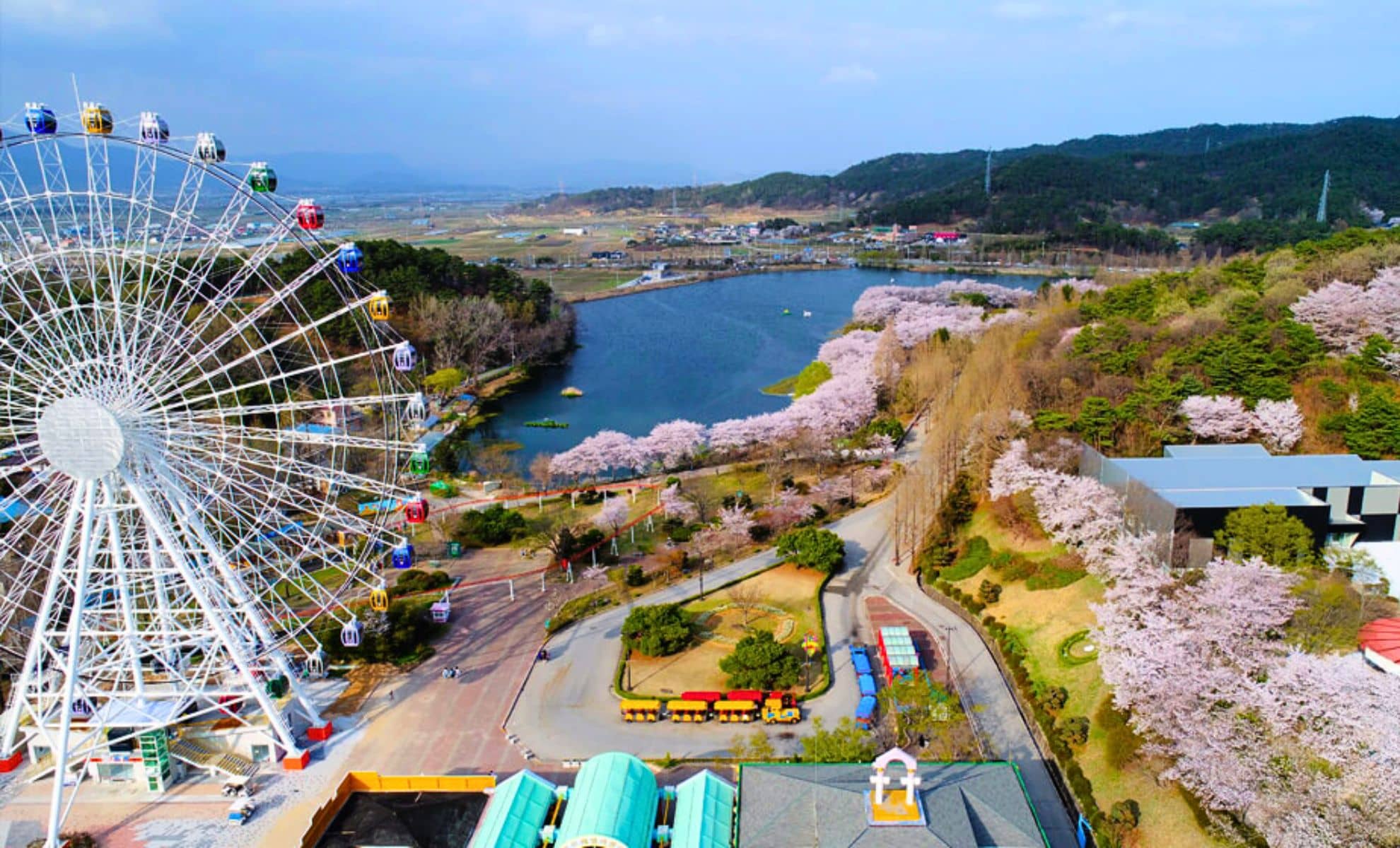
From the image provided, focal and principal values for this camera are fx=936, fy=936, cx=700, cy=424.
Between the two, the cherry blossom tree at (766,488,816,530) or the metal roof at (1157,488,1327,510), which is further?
the cherry blossom tree at (766,488,816,530)

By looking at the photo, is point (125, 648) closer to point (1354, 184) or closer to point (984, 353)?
point (984, 353)

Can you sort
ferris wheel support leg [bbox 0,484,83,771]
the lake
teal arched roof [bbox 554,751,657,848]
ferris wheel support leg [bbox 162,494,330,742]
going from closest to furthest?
1. teal arched roof [bbox 554,751,657,848]
2. ferris wheel support leg [bbox 0,484,83,771]
3. ferris wheel support leg [bbox 162,494,330,742]
4. the lake

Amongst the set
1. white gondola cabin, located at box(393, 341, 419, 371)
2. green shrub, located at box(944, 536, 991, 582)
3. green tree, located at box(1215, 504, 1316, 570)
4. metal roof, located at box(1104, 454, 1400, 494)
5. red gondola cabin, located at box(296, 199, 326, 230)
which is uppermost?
red gondola cabin, located at box(296, 199, 326, 230)

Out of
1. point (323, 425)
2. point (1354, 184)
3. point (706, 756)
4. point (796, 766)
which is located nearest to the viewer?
point (796, 766)

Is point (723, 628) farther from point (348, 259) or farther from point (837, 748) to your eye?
point (348, 259)

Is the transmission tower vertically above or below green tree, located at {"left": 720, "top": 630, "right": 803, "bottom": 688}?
above

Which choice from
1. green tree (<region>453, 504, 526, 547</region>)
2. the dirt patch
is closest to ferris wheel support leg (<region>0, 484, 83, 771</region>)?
the dirt patch

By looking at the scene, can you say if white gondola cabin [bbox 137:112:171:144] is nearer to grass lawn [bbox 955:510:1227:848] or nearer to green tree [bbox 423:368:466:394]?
grass lawn [bbox 955:510:1227:848]

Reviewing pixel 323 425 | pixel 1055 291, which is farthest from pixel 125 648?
pixel 1055 291
